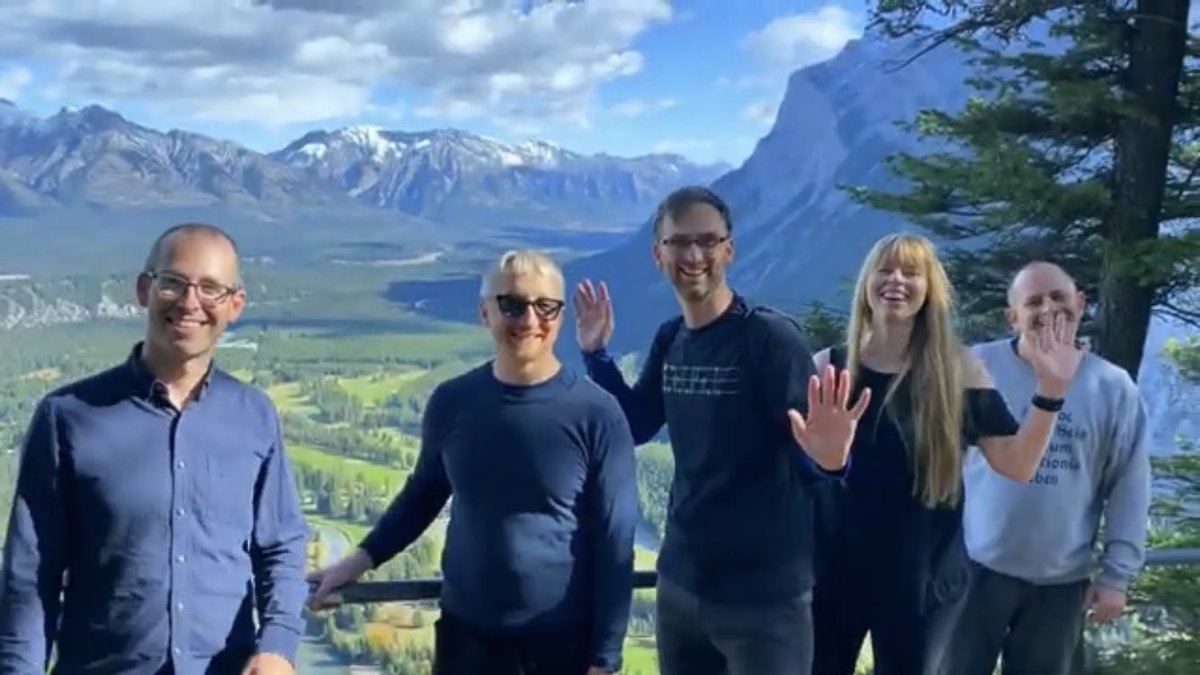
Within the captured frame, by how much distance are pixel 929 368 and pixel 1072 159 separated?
5.63m

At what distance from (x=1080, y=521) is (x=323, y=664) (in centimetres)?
177

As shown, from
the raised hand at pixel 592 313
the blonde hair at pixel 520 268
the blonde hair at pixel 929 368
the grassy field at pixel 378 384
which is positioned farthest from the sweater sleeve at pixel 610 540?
the grassy field at pixel 378 384

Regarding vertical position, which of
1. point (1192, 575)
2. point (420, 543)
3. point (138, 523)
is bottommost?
point (1192, 575)

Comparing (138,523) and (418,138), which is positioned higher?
(418,138)

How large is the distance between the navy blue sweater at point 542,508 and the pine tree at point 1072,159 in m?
5.03

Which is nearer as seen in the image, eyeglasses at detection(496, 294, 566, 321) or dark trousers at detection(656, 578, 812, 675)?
eyeglasses at detection(496, 294, 566, 321)

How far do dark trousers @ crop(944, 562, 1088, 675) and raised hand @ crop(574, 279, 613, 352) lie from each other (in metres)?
1.07

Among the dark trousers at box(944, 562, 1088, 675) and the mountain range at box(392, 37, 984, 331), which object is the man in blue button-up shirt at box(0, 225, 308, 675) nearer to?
the dark trousers at box(944, 562, 1088, 675)

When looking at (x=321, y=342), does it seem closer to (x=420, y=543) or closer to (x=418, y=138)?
(x=418, y=138)

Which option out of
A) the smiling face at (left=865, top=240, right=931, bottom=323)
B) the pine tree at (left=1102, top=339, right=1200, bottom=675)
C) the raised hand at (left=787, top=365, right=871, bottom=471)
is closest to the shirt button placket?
the raised hand at (left=787, top=365, right=871, bottom=471)

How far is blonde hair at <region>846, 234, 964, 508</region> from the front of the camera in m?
2.59

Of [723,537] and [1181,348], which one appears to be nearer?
[723,537]

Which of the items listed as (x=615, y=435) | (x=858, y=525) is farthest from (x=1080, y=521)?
(x=615, y=435)

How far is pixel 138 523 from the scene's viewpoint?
6.72ft
